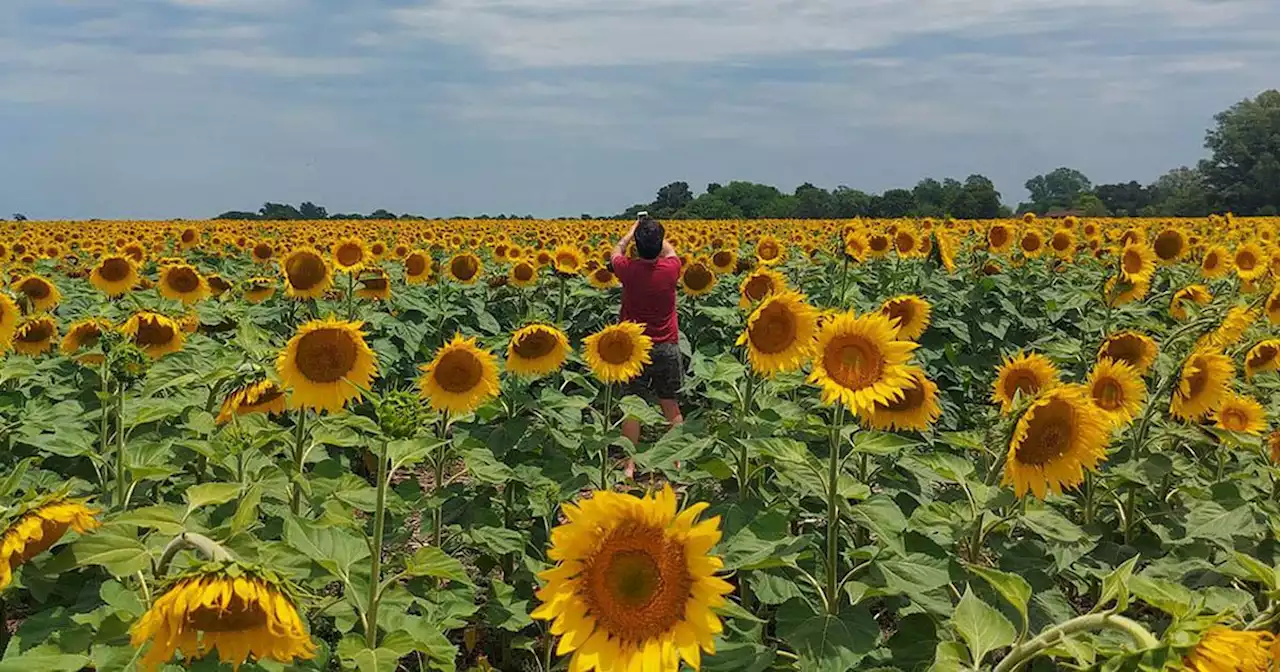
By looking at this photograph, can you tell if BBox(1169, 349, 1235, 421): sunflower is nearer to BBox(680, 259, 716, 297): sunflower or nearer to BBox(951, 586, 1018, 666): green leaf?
BBox(951, 586, 1018, 666): green leaf

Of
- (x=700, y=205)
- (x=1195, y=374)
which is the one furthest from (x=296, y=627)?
(x=700, y=205)

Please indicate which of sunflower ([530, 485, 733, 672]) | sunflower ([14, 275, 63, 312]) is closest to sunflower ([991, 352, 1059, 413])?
sunflower ([530, 485, 733, 672])

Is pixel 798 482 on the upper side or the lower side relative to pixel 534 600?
upper

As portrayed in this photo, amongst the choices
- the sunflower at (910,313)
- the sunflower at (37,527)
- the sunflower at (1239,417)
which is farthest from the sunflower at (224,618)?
the sunflower at (1239,417)

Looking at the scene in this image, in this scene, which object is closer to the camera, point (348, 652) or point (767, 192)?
point (348, 652)

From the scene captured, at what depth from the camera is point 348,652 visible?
7.85 feet

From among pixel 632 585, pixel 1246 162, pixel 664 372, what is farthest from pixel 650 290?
pixel 1246 162

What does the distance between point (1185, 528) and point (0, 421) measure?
5276 mm

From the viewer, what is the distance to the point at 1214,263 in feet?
28.3

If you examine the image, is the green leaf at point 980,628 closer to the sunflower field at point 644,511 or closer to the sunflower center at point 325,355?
the sunflower field at point 644,511

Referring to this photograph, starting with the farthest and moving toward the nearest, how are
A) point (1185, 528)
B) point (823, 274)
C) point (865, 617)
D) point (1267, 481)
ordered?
point (823, 274)
point (1267, 481)
point (1185, 528)
point (865, 617)

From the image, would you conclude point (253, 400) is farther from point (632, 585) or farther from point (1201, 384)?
point (1201, 384)

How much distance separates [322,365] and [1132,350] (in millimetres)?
3698

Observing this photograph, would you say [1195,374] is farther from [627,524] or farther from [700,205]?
[700,205]
